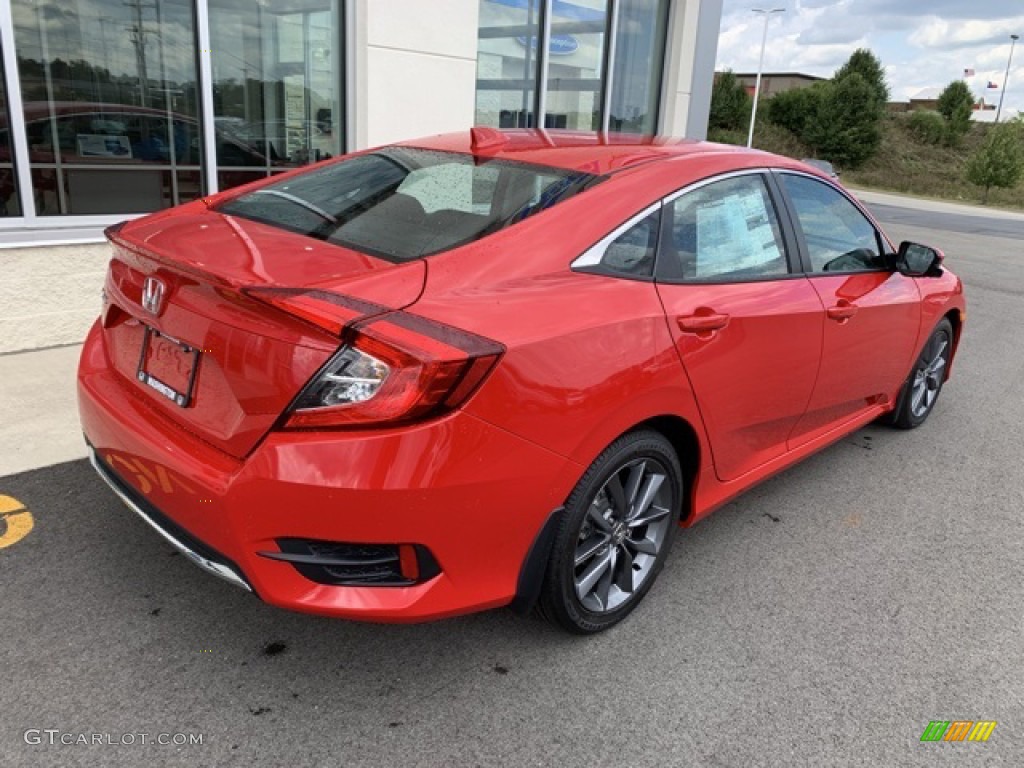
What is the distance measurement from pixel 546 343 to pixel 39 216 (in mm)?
4568

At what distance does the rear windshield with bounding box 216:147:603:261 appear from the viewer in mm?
2418

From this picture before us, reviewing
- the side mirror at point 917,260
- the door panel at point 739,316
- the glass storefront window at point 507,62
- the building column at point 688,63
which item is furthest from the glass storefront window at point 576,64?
the door panel at point 739,316

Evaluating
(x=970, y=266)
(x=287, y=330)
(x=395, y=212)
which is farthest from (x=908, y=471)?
(x=970, y=266)

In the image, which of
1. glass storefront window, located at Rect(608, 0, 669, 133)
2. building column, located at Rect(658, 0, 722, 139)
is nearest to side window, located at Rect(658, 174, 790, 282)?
glass storefront window, located at Rect(608, 0, 669, 133)

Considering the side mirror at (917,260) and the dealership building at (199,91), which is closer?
the side mirror at (917,260)

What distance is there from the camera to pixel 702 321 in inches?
103

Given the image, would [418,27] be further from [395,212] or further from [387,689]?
[387,689]

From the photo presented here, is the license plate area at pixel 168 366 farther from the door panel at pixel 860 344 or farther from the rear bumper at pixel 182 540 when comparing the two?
the door panel at pixel 860 344

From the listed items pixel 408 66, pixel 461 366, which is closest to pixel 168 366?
pixel 461 366

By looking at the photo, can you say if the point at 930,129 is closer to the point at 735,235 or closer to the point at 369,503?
the point at 735,235

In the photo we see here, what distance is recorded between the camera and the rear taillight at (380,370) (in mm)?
1910

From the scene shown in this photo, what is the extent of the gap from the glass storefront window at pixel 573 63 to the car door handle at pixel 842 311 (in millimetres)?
5315

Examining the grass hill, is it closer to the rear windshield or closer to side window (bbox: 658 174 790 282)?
side window (bbox: 658 174 790 282)

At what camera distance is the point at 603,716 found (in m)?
2.29
